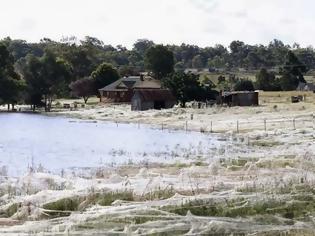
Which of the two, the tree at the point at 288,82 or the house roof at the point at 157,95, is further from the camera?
the tree at the point at 288,82

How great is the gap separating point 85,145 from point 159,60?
7697cm

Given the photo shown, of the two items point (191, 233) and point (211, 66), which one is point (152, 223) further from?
point (211, 66)

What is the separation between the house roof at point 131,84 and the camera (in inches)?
4203

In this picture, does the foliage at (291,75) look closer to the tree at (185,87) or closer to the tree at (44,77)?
the tree at (185,87)

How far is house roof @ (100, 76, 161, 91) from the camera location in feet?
350

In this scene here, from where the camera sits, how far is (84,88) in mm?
116062

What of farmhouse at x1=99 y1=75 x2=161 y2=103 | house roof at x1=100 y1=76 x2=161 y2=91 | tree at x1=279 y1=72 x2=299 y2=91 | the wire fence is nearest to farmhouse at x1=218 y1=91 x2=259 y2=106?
house roof at x1=100 y1=76 x2=161 y2=91

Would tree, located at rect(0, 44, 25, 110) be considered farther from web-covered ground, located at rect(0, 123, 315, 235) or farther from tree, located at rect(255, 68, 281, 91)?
web-covered ground, located at rect(0, 123, 315, 235)

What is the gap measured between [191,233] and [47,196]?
5.48 metres

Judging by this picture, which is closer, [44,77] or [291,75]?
[44,77]

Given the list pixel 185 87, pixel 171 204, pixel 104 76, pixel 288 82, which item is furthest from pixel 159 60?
pixel 171 204

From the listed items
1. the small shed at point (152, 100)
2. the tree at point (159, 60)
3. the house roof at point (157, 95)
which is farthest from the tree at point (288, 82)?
the small shed at point (152, 100)

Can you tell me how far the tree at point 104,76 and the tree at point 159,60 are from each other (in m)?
8.22

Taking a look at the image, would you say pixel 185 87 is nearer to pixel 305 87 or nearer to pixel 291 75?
pixel 305 87
